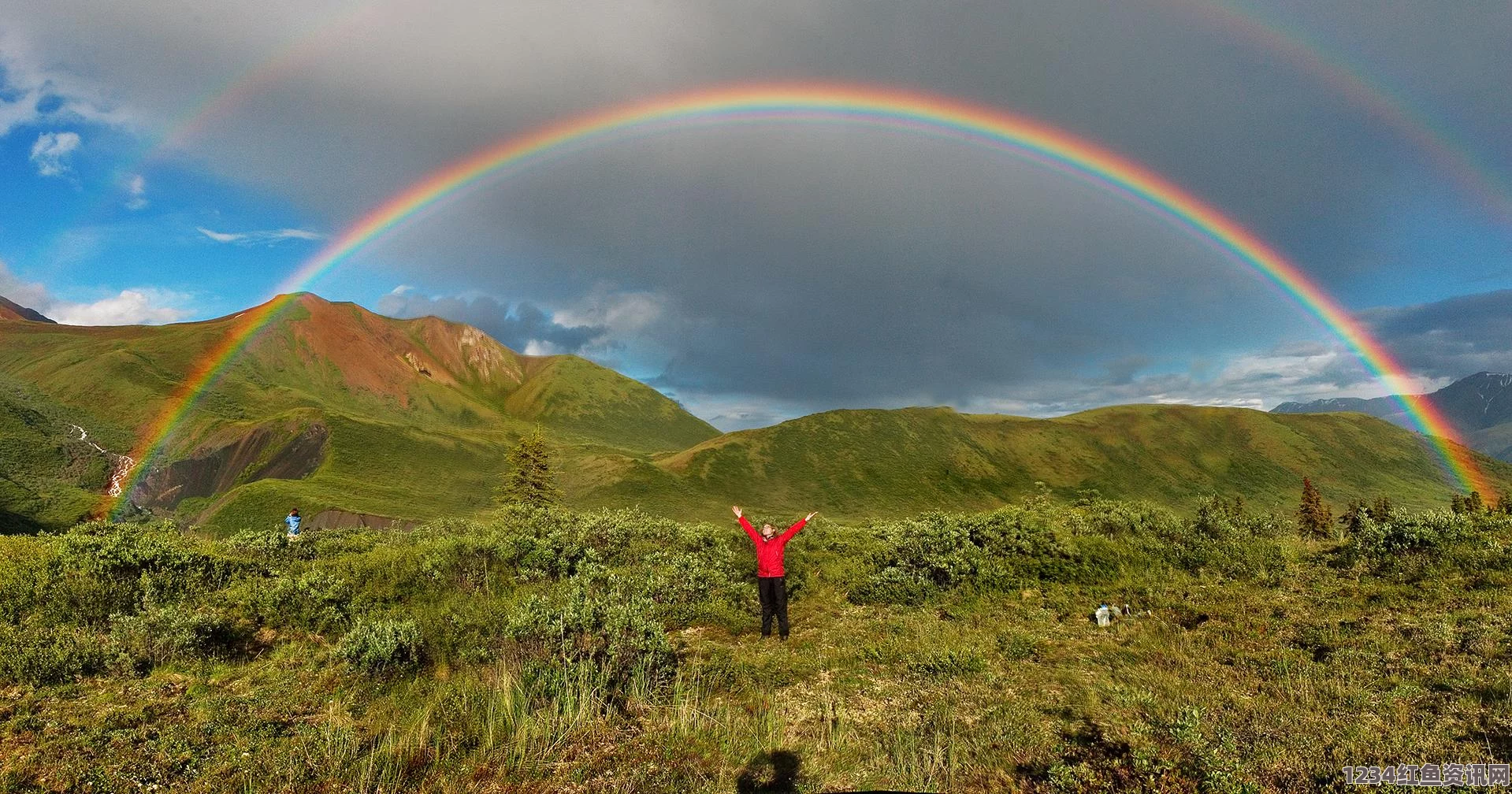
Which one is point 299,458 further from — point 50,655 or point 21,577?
point 50,655

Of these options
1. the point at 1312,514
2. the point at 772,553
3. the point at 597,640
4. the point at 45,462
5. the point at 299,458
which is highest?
the point at 299,458

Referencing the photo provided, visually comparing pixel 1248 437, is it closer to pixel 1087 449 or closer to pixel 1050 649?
pixel 1087 449

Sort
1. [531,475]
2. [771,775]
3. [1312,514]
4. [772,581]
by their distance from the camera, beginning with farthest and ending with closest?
[1312,514]
[531,475]
[772,581]
[771,775]

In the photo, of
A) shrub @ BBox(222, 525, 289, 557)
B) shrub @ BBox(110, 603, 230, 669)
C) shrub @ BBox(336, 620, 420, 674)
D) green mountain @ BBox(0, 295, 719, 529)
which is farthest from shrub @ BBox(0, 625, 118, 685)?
green mountain @ BBox(0, 295, 719, 529)

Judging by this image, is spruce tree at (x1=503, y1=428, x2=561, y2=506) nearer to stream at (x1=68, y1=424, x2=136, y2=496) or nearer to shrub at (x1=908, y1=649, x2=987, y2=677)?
shrub at (x1=908, y1=649, x2=987, y2=677)

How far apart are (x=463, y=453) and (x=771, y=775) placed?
147 m

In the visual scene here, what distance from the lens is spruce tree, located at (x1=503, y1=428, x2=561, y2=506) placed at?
68750 millimetres

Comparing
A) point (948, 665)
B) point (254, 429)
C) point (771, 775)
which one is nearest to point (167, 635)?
point (771, 775)

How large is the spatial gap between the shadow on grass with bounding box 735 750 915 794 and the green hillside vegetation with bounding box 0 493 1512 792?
43 millimetres

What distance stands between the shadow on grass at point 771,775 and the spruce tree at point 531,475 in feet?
213

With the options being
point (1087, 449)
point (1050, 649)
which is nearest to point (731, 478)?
point (1087, 449)

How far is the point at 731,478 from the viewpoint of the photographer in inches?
4840

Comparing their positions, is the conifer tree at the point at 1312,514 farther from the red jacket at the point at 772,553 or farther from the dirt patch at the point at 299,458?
the dirt patch at the point at 299,458

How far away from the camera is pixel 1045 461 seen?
157m
